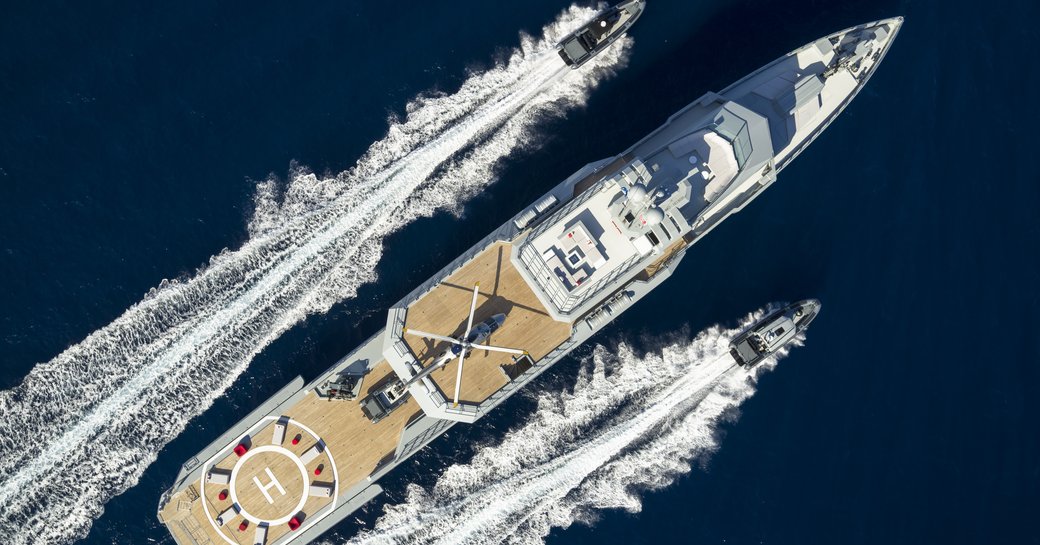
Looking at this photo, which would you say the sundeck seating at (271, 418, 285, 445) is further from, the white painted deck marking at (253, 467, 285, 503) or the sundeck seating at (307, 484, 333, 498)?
the sundeck seating at (307, 484, 333, 498)

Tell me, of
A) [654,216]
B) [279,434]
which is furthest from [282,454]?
[654,216]

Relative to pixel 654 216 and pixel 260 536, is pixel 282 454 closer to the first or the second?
pixel 260 536

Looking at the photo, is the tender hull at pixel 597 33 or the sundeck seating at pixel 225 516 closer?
the sundeck seating at pixel 225 516

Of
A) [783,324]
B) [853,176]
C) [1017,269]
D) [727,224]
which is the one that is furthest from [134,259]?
[1017,269]

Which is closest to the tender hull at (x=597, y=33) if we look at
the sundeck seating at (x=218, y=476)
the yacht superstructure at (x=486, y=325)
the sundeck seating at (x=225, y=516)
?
the yacht superstructure at (x=486, y=325)

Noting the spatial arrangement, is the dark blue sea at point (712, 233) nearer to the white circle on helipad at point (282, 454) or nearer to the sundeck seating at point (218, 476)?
the sundeck seating at point (218, 476)

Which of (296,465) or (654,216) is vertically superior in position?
(654,216)
